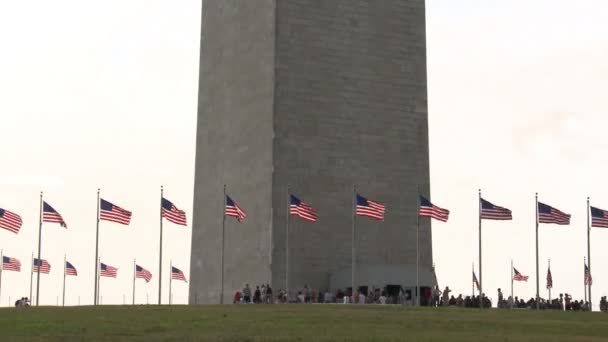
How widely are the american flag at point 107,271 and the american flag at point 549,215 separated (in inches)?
1252

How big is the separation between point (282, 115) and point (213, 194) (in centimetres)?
911

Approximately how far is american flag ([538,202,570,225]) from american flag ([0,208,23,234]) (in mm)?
25502

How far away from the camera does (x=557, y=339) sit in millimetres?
42375

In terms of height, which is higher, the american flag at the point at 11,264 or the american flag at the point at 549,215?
the american flag at the point at 549,215

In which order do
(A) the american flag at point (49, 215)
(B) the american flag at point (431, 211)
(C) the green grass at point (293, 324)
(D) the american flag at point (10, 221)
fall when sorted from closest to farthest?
(C) the green grass at point (293, 324)
(B) the american flag at point (431, 211)
(D) the american flag at point (10, 221)
(A) the american flag at point (49, 215)

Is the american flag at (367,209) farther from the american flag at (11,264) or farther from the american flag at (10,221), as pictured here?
the american flag at (11,264)

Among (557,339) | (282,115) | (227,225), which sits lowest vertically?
(557,339)

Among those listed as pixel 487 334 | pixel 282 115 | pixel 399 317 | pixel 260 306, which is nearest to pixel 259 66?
pixel 282 115

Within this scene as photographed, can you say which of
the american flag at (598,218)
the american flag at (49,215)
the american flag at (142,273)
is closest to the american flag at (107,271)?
the american flag at (142,273)

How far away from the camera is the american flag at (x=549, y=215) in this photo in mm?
62750

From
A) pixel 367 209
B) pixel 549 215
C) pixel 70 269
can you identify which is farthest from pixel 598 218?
pixel 70 269

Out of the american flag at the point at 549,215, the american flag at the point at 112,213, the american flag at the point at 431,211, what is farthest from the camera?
the american flag at the point at 112,213

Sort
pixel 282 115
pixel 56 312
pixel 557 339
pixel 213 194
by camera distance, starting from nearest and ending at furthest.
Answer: pixel 557 339, pixel 56 312, pixel 282 115, pixel 213 194

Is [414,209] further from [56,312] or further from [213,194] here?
[56,312]
